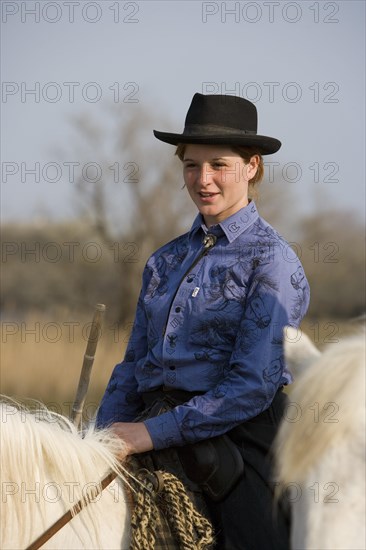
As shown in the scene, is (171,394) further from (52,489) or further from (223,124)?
(223,124)

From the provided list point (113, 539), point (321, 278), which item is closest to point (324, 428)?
point (113, 539)

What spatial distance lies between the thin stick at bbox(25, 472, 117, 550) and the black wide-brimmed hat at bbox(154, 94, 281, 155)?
129cm

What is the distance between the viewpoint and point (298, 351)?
2.22 metres

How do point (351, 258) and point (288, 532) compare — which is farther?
point (351, 258)

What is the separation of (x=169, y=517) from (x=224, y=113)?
154cm

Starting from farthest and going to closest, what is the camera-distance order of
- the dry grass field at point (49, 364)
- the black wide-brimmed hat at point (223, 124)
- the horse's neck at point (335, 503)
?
1. the dry grass field at point (49, 364)
2. the black wide-brimmed hat at point (223, 124)
3. the horse's neck at point (335, 503)

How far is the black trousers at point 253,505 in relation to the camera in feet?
8.96

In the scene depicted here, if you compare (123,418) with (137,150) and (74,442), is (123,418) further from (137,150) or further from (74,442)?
(137,150)

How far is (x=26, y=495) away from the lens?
266 cm

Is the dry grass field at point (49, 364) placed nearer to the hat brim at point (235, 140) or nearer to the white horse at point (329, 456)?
the hat brim at point (235, 140)

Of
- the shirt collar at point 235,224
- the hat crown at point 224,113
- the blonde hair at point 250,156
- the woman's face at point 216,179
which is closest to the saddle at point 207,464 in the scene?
the shirt collar at point 235,224

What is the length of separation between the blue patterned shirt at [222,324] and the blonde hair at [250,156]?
6.2 inches

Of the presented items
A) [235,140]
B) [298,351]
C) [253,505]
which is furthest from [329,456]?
[235,140]

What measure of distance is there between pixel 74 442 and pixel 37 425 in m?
0.14
